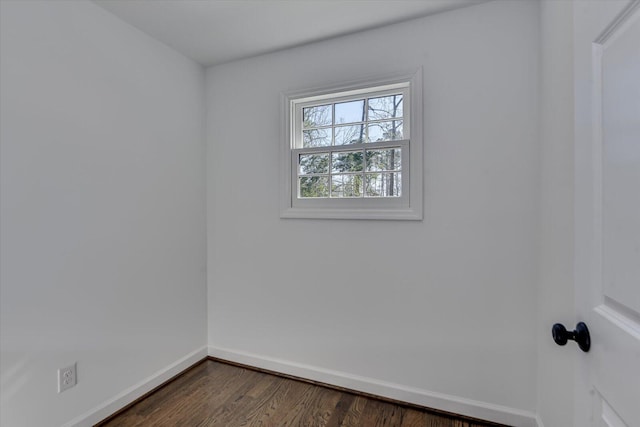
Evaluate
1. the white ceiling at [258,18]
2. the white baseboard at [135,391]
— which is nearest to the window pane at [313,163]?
the white ceiling at [258,18]

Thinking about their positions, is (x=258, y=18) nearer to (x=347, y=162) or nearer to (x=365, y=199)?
(x=347, y=162)

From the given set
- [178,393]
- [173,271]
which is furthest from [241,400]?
[173,271]

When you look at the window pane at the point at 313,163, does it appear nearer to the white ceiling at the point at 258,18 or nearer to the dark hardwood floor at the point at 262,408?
the white ceiling at the point at 258,18

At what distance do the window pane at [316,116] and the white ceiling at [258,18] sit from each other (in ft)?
1.51

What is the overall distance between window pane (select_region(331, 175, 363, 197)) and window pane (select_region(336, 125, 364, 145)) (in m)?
0.25

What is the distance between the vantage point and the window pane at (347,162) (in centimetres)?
220

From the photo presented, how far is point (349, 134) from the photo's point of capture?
2238mm

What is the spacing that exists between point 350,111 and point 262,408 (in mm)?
2057

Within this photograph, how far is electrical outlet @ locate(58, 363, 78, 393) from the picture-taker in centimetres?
164

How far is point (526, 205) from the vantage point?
1.73m

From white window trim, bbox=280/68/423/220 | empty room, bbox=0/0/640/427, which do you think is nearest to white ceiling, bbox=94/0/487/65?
empty room, bbox=0/0/640/427

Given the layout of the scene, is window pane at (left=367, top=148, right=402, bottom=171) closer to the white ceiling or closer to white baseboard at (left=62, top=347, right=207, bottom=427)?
the white ceiling

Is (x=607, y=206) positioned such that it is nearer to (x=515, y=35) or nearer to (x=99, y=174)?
(x=515, y=35)

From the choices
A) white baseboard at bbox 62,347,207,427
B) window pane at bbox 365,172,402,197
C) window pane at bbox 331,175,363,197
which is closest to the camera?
white baseboard at bbox 62,347,207,427
